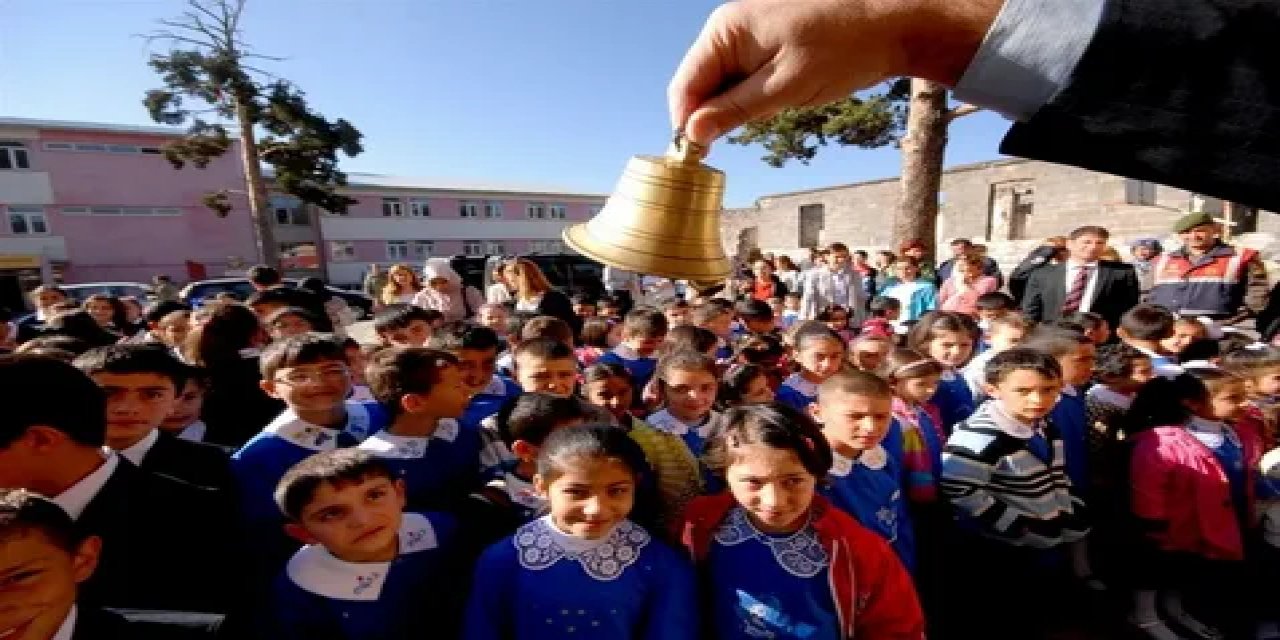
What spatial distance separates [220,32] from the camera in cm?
1548

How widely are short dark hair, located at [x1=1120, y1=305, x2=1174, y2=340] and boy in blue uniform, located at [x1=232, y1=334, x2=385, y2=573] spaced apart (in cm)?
446

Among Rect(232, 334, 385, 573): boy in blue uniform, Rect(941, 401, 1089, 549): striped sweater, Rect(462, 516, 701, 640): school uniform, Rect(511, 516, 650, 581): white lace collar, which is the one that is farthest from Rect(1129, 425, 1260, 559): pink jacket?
Rect(232, 334, 385, 573): boy in blue uniform

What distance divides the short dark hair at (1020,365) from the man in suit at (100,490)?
10.1ft

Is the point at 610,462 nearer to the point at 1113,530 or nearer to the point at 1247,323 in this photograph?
the point at 1113,530

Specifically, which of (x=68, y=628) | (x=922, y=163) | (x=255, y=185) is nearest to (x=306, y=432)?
(x=68, y=628)

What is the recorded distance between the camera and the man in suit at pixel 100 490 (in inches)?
63.5

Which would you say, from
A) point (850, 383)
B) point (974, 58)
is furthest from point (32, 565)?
point (850, 383)

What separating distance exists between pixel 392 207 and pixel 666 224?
3069cm

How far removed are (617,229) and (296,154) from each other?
1892 centimetres

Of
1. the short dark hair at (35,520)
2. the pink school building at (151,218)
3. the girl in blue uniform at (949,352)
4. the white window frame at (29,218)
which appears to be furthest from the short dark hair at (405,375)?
the white window frame at (29,218)

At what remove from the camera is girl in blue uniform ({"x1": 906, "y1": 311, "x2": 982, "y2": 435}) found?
10.7ft

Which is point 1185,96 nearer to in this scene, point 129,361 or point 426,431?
point 426,431

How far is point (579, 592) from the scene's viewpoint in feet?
5.22

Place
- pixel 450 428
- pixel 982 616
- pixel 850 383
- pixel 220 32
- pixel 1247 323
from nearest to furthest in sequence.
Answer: pixel 850 383 < pixel 450 428 < pixel 982 616 < pixel 1247 323 < pixel 220 32
